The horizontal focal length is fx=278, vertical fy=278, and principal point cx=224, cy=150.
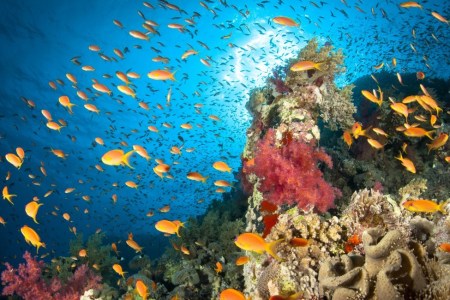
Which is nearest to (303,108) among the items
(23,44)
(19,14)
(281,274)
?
(281,274)

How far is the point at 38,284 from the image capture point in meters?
7.89

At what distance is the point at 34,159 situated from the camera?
4388 cm

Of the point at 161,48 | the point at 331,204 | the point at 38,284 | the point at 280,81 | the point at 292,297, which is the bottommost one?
the point at 38,284

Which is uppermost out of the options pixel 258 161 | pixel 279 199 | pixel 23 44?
pixel 258 161

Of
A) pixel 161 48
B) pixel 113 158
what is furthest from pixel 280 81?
pixel 161 48

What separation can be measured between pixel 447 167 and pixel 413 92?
740 cm

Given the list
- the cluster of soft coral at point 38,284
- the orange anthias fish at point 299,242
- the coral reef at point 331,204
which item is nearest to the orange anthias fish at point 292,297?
the coral reef at point 331,204

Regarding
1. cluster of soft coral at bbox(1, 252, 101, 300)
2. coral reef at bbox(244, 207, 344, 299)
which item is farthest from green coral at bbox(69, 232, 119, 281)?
coral reef at bbox(244, 207, 344, 299)

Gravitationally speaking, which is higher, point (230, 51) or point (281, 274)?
point (281, 274)

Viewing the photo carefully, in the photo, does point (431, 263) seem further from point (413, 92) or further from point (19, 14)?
point (19, 14)

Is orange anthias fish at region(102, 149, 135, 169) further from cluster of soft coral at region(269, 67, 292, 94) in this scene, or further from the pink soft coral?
cluster of soft coral at region(269, 67, 292, 94)

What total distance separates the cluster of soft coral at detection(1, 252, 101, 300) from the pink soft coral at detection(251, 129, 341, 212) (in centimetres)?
606

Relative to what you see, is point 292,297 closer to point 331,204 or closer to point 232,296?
point 232,296

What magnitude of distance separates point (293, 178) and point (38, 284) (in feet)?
25.6
